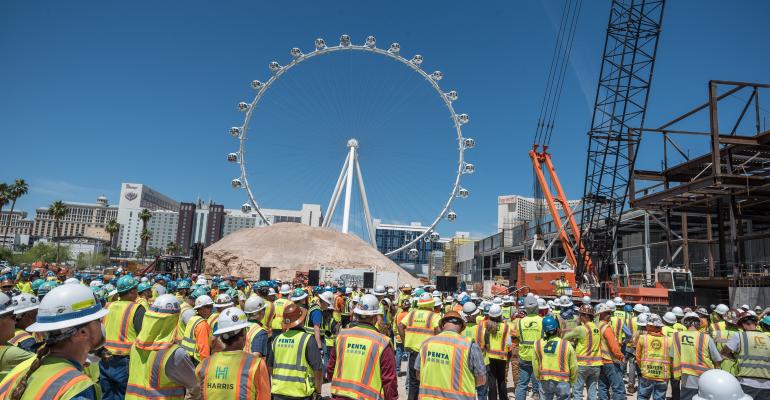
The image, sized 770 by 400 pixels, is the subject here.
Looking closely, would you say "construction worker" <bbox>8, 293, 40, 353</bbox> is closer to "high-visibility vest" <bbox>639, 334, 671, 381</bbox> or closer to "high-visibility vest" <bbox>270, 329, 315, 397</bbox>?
"high-visibility vest" <bbox>270, 329, 315, 397</bbox>

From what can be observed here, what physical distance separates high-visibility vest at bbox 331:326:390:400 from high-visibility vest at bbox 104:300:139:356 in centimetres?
320

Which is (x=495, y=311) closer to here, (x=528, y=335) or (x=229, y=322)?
(x=528, y=335)

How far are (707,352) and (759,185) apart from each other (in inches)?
756

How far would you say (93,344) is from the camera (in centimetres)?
322

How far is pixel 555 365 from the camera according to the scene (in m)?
7.86

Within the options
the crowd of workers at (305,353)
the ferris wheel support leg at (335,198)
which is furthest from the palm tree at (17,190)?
the crowd of workers at (305,353)

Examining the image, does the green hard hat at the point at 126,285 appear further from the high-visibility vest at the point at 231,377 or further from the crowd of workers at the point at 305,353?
the high-visibility vest at the point at 231,377

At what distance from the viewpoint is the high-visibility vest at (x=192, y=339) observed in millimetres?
7978

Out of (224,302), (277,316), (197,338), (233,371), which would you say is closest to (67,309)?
A: (233,371)

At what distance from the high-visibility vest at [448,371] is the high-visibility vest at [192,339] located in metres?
3.94

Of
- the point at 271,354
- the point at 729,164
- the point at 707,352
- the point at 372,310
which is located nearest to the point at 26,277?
the point at 271,354

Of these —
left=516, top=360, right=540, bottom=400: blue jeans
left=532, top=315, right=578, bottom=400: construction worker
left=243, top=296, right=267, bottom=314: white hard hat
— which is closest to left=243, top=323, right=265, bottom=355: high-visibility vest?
left=243, top=296, right=267, bottom=314: white hard hat

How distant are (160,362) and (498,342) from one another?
6.74m

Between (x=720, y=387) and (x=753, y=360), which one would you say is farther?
(x=753, y=360)
